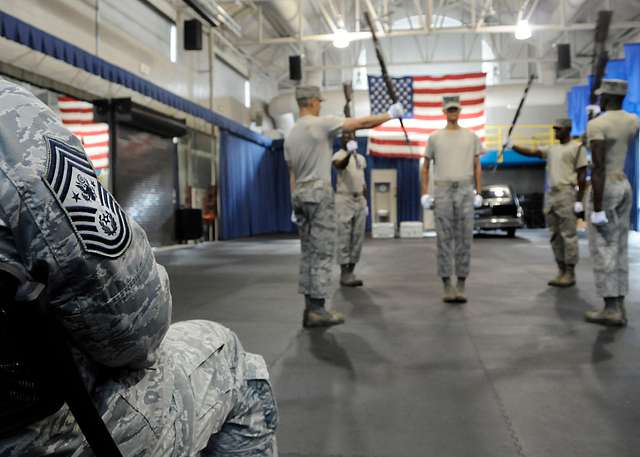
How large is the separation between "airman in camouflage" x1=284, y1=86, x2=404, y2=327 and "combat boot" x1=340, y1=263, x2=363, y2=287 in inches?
65.4

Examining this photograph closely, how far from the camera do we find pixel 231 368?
1.06 meters

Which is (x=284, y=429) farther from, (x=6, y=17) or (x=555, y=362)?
(x=6, y=17)

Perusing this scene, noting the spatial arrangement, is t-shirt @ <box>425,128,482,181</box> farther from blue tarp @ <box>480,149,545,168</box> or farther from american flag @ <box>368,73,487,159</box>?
blue tarp @ <box>480,149,545,168</box>

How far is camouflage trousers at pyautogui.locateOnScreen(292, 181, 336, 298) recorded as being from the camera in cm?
321

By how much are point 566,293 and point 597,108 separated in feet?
5.25

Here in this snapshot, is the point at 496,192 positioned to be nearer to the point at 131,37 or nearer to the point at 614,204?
the point at 131,37

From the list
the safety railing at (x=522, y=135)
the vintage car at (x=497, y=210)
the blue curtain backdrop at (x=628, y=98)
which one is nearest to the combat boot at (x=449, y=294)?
the blue curtain backdrop at (x=628, y=98)

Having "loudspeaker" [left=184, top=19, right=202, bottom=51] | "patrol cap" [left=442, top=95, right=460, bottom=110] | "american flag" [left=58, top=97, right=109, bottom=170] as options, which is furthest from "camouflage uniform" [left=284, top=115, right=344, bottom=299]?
"loudspeaker" [left=184, top=19, right=202, bottom=51]

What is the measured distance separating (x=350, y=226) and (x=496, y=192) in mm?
8071

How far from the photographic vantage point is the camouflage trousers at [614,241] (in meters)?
3.17

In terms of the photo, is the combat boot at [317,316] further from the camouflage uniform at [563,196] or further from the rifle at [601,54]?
the camouflage uniform at [563,196]

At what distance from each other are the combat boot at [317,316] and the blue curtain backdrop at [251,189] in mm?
9847

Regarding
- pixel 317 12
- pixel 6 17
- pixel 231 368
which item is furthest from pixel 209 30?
pixel 231 368

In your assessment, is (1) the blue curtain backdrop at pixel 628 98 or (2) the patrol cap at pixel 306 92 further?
(1) the blue curtain backdrop at pixel 628 98
